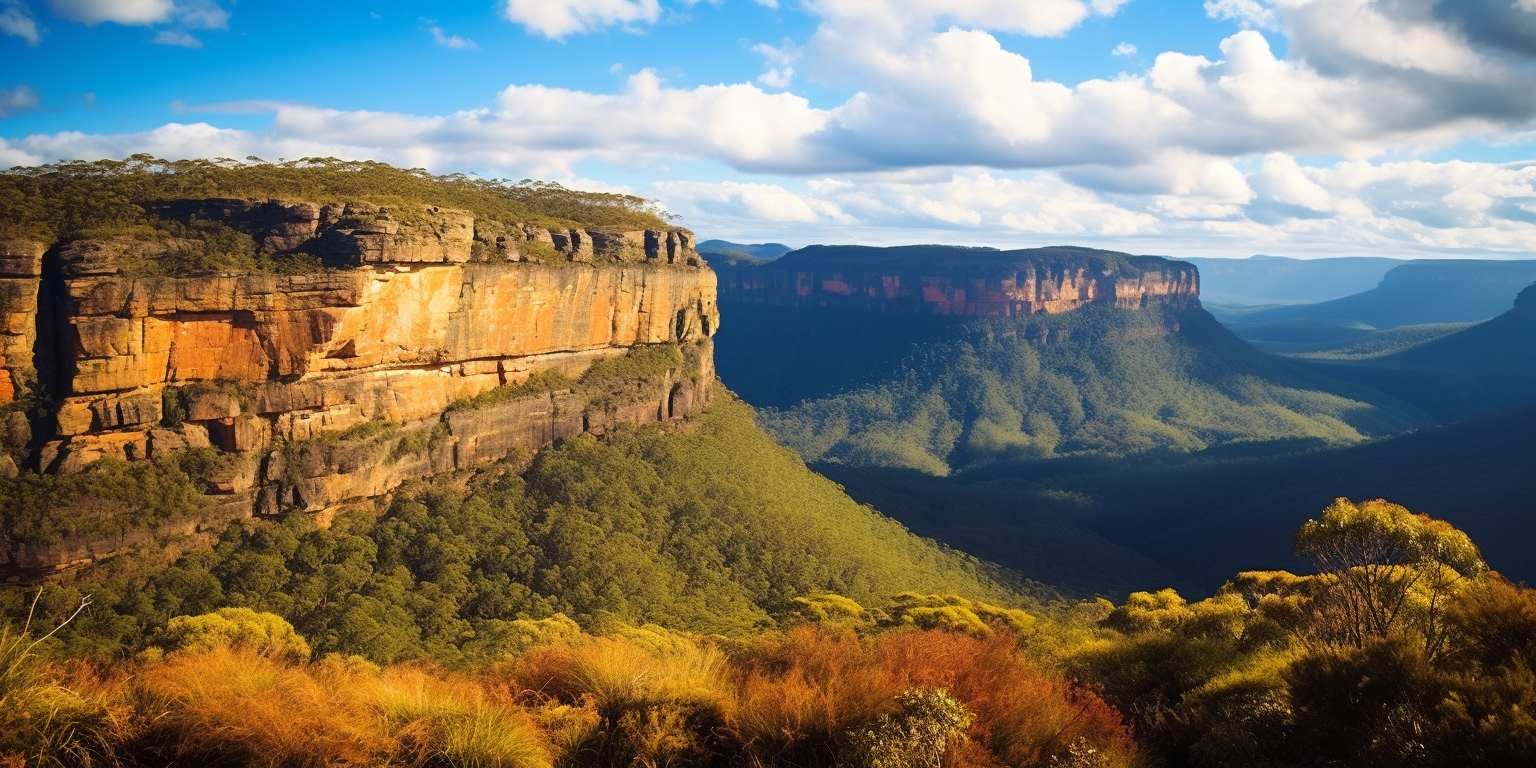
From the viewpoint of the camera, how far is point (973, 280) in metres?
128

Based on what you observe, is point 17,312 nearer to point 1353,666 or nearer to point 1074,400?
point 1353,666

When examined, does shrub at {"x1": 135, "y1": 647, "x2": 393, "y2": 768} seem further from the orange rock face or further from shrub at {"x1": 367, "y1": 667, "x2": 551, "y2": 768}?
the orange rock face

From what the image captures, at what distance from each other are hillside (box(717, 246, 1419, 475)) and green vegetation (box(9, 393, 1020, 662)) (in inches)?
2338

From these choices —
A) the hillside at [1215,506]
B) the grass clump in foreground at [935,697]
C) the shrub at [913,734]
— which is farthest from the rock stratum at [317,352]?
the shrub at [913,734]

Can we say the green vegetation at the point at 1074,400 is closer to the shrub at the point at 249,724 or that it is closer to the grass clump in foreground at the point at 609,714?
the grass clump in foreground at the point at 609,714

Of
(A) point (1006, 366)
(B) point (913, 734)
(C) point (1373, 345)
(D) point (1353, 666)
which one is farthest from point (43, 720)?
(C) point (1373, 345)

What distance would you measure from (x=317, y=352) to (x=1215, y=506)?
2445 inches

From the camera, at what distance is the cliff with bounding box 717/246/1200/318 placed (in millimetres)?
127500

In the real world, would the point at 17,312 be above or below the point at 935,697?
above

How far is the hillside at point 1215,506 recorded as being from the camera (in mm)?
52812

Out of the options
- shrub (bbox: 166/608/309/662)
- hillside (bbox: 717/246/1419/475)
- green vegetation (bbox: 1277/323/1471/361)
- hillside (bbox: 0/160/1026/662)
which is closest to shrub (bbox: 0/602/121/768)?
shrub (bbox: 166/608/309/662)

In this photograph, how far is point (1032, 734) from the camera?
1014 centimetres

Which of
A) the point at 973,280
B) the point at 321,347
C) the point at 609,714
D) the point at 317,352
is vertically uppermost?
the point at 973,280

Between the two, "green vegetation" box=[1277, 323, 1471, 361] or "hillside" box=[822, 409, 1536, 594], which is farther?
"green vegetation" box=[1277, 323, 1471, 361]
